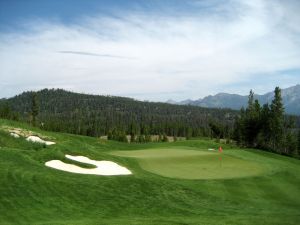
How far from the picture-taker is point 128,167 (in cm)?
3694

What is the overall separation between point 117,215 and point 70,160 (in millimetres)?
13886

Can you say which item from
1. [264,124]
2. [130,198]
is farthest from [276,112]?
[130,198]

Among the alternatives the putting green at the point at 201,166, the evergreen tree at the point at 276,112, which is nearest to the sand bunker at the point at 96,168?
the putting green at the point at 201,166

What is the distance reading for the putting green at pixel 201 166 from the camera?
35250mm

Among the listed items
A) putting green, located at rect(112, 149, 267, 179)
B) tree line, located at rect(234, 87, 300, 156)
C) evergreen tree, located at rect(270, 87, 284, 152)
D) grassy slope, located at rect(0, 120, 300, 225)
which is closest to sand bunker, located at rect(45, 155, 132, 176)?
grassy slope, located at rect(0, 120, 300, 225)

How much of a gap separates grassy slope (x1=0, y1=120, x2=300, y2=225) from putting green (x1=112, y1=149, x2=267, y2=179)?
9.16ft

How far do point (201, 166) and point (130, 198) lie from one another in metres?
17.0

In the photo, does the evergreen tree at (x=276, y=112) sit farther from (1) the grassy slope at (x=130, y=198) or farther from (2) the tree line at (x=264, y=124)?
(1) the grassy slope at (x=130, y=198)

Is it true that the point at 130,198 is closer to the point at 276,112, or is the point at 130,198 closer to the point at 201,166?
the point at 201,166

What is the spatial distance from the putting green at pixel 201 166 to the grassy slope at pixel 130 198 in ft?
9.16

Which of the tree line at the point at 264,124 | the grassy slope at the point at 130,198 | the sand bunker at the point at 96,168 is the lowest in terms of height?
the grassy slope at the point at 130,198

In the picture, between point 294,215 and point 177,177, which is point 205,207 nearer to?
point 294,215

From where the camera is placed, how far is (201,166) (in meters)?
40.5

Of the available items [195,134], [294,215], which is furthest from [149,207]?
[195,134]
